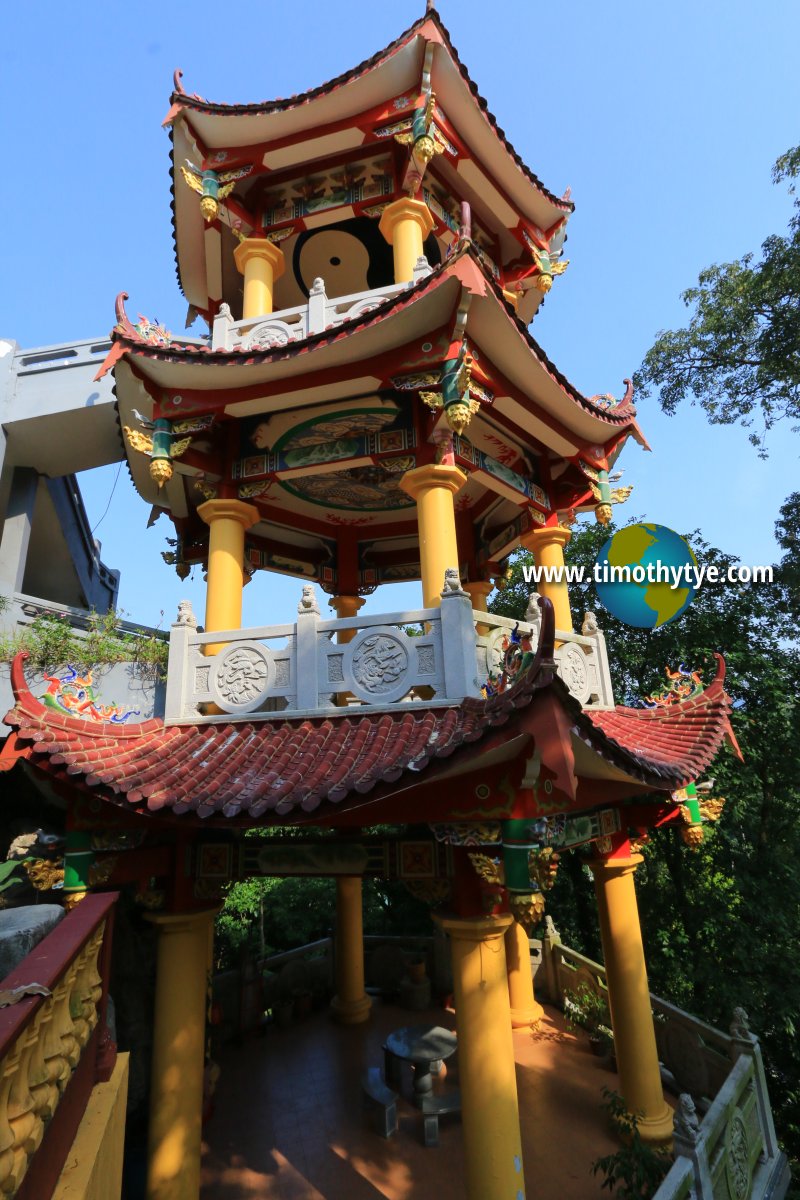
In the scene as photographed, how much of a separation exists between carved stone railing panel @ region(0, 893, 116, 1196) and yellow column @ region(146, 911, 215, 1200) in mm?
2970

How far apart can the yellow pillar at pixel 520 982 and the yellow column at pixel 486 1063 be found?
6047 millimetres

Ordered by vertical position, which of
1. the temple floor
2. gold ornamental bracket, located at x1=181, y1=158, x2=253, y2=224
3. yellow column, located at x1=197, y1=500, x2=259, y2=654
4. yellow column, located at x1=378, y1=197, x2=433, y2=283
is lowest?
the temple floor

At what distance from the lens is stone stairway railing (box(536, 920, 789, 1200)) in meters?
5.54

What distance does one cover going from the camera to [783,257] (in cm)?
1448

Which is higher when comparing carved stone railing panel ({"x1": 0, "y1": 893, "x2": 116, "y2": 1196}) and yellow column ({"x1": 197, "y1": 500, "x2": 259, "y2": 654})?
yellow column ({"x1": 197, "y1": 500, "x2": 259, "y2": 654})

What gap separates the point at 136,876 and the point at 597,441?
25.0 ft

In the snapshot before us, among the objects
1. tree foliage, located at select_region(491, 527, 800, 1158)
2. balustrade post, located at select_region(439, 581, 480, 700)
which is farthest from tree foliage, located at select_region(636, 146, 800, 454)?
balustrade post, located at select_region(439, 581, 480, 700)

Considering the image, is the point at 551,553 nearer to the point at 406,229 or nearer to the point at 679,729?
the point at 679,729

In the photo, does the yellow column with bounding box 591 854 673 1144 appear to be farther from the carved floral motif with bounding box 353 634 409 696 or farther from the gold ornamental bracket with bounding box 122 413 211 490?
the gold ornamental bracket with bounding box 122 413 211 490

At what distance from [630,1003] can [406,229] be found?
34.0 ft

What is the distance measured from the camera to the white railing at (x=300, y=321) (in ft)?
24.0

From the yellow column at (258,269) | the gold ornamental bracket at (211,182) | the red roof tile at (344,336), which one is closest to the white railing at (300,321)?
the red roof tile at (344,336)

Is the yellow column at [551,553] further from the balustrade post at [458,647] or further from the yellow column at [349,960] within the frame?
the yellow column at [349,960]

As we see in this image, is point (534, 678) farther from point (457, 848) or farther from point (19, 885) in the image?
point (19, 885)
